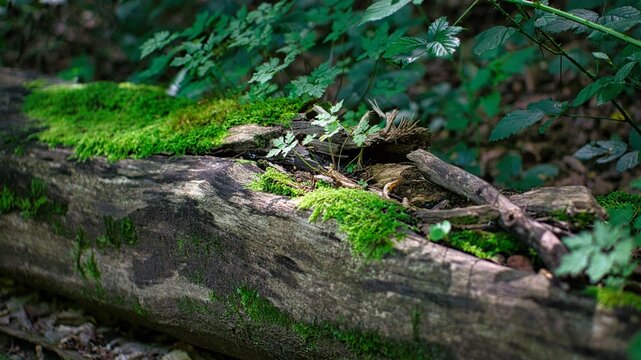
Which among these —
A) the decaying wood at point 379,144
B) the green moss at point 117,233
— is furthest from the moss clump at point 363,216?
the green moss at point 117,233

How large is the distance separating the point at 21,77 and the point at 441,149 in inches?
135

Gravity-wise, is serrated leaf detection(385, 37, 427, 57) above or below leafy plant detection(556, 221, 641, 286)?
above

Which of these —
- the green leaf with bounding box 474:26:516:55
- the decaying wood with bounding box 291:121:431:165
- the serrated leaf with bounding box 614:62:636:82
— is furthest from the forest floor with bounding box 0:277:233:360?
the serrated leaf with bounding box 614:62:636:82

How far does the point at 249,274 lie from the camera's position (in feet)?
7.48

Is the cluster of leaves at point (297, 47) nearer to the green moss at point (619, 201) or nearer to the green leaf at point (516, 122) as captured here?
the green leaf at point (516, 122)

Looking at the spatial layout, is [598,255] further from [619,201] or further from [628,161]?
[628,161]

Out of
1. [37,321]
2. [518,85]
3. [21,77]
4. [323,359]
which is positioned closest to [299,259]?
[323,359]

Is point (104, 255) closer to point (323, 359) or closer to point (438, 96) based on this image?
point (323, 359)

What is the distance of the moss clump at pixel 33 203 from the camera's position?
293 cm

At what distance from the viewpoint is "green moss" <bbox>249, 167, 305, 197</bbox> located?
232 centimetres

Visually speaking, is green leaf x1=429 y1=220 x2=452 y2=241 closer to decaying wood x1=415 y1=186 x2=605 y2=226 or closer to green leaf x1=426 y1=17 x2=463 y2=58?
decaying wood x1=415 y1=186 x2=605 y2=226

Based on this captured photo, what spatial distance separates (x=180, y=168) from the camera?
8.59 feet

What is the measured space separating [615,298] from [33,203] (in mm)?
2935

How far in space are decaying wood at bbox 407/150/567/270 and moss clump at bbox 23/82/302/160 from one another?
2.86ft
